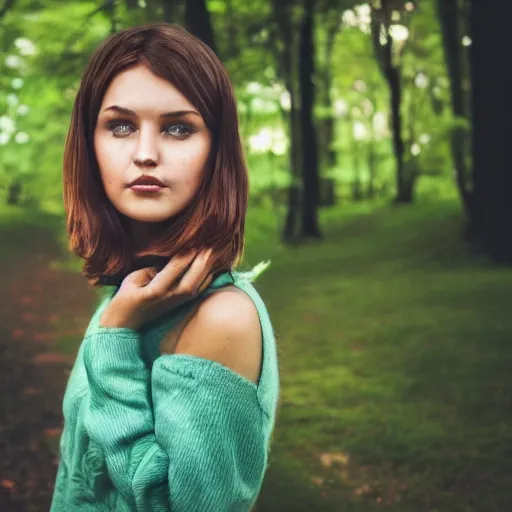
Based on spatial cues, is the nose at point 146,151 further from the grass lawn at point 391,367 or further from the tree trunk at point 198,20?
the tree trunk at point 198,20

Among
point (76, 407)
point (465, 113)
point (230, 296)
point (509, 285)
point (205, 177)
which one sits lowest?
point (509, 285)

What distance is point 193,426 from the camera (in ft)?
2.00

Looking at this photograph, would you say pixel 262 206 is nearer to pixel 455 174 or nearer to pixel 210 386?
pixel 455 174

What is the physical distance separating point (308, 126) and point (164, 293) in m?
2.07

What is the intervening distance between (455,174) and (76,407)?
80.1 inches

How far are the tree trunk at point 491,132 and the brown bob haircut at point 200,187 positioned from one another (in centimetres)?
189

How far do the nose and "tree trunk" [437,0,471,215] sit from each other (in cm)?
193

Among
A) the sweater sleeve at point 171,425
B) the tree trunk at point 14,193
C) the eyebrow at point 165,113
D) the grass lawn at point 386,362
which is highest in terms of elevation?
the eyebrow at point 165,113

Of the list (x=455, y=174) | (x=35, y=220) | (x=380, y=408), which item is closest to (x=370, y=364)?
(x=380, y=408)

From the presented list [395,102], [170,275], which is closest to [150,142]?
[170,275]

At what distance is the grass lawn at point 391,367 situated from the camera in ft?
5.99

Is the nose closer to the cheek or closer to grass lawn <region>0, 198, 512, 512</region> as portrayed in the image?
the cheek

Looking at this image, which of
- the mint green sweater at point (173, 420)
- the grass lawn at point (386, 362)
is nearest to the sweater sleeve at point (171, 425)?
the mint green sweater at point (173, 420)

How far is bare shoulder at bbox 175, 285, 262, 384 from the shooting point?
63 centimetres
